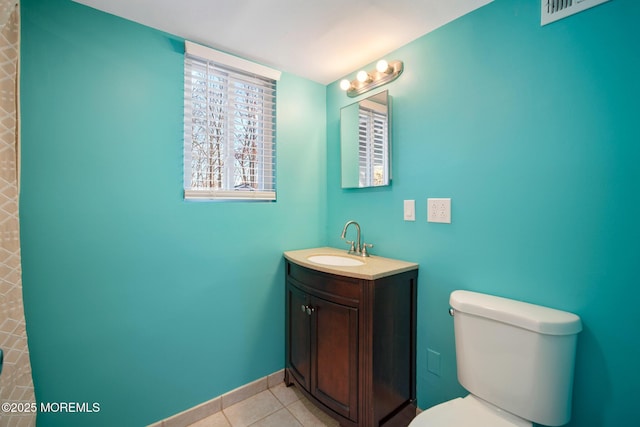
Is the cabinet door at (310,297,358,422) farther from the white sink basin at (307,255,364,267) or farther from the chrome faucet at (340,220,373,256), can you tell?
the chrome faucet at (340,220,373,256)

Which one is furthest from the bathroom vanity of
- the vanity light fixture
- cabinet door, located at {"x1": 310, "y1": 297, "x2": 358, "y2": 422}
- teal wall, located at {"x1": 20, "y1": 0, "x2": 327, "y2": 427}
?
the vanity light fixture

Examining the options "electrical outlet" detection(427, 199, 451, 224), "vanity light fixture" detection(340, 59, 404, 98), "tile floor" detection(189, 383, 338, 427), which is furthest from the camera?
"vanity light fixture" detection(340, 59, 404, 98)

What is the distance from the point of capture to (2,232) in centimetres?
102

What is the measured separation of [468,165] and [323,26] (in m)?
1.09

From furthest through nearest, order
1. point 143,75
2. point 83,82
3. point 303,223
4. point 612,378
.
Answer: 1. point 303,223
2. point 143,75
3. point 83,82
4. point 612,378

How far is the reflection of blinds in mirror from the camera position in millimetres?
1711

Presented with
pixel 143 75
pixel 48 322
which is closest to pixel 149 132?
pixel 143 75

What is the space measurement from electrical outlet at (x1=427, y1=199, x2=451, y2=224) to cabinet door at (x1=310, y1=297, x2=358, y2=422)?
26.7 inches

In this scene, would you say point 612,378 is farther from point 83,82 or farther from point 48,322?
point 83,82

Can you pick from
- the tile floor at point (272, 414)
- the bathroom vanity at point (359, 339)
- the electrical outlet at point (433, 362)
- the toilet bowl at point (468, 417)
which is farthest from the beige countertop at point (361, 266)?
the tile floor at point (272, 414)

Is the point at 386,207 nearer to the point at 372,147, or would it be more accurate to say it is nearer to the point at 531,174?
the point at 372,147

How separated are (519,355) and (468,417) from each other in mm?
319

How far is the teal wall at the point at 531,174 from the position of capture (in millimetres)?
969

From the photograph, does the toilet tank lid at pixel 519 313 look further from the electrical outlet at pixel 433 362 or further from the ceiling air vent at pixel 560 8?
the ceiling air vent at pixel 560 8
